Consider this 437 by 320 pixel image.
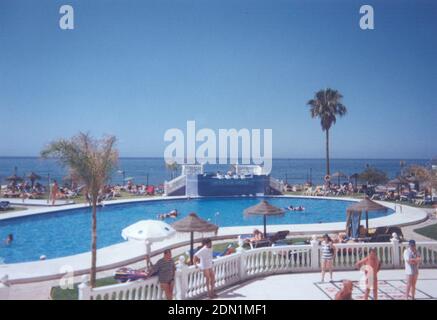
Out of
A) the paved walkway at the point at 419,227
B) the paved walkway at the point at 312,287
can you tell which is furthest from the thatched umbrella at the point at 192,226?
the paved walkway at the point at 419,227

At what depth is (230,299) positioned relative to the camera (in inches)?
307

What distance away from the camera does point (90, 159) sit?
8523mm

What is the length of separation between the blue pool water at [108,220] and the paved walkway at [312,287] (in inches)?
277

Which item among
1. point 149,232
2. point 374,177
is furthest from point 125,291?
point 374,177

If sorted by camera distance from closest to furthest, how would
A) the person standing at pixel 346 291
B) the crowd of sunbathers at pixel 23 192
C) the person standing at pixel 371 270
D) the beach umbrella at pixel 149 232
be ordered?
the person standing at pixel 346 291 → the person standing at pixel 371 270 → the beach umbrella at pixel 149 232 → the crowd of sunbathers at pixel 23 192

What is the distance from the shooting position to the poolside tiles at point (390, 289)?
25.5ft

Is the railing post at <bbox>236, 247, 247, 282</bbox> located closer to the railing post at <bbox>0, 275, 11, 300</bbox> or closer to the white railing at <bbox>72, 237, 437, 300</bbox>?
the white railing at <bbox>72, 237, 437, 300</bbox>

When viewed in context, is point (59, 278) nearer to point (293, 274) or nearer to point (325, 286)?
point (293, 274)

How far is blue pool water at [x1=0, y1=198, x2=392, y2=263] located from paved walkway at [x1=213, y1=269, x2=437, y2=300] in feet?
23.0

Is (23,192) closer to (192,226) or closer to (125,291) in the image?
(192,226)

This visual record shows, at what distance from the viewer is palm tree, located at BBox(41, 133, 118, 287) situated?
27.5ft

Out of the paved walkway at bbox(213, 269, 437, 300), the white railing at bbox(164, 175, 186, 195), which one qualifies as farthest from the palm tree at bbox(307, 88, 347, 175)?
the paved walkway at bbox(213, 269, 437, 300)

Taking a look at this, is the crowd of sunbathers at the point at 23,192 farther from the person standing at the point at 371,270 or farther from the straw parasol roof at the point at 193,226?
the person standing at the point at 371,270

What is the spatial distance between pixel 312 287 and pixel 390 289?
1.59 metres
